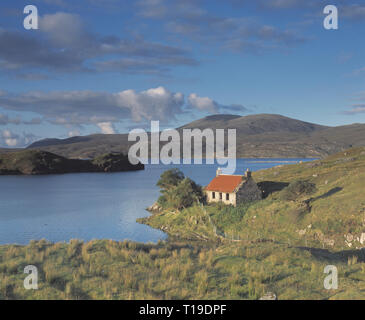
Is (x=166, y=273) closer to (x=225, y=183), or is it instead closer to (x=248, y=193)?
(x=248, y=193)

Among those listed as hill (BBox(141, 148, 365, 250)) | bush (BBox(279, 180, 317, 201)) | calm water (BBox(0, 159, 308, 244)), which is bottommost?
calm water (BBox(0, 159, 308, 244))

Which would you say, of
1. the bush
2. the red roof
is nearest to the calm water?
the red roof

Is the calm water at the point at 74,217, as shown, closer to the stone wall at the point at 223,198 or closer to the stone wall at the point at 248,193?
the stone wall at the point at 223,198

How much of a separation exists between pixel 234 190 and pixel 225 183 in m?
4.24

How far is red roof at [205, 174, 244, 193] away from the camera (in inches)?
2392

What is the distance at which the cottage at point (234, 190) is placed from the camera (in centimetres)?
5946

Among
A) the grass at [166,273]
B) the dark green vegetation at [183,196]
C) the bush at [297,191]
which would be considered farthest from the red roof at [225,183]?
the grass at [166,273]

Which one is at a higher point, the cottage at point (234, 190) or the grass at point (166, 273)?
the cottage at point (234, 190)

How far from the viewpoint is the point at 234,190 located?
59.4m

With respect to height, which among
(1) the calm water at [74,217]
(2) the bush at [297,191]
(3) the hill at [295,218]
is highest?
(2) the bush at [297,191]

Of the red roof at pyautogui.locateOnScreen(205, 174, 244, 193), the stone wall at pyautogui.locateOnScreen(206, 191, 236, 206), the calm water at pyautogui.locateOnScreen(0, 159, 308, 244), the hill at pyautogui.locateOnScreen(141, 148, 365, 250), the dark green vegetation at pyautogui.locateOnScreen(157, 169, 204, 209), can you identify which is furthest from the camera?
the dark green vegetation at pyautogui.locateOnScreen(157, 169, 204, 209)

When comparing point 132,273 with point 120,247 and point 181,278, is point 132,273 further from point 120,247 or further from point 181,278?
point 120,247

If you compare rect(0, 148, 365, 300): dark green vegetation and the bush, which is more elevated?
the bush

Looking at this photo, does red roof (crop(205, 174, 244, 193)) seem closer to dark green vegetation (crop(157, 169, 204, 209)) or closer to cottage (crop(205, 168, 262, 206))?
cottage (crop(205, 168, 262, 206))
